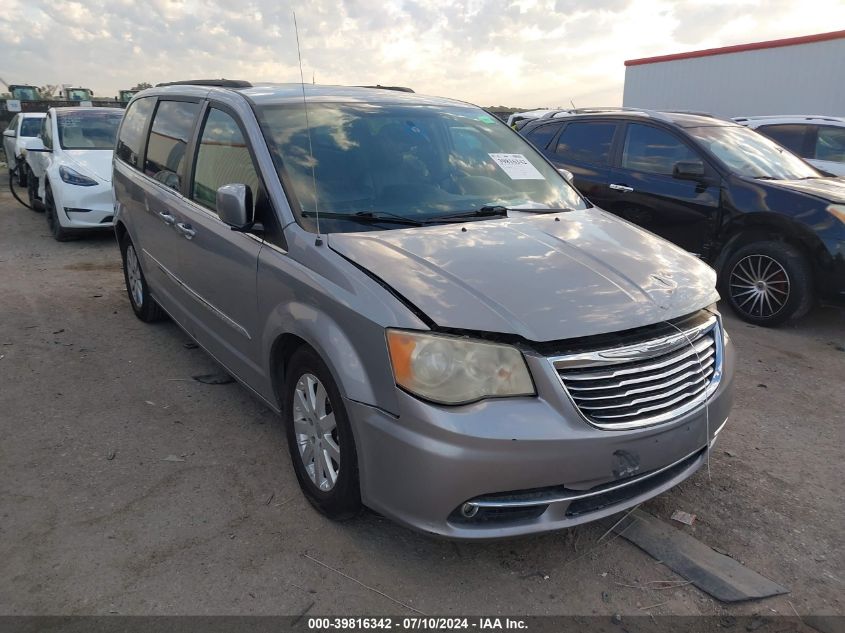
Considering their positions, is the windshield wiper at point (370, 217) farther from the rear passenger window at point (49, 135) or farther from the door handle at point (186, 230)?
the rear passenger window at point (49, 135)

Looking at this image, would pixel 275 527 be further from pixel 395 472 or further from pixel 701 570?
pixel 701 570

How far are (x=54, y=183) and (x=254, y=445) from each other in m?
6.63

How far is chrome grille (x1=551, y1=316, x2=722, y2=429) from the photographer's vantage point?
2.28 metres

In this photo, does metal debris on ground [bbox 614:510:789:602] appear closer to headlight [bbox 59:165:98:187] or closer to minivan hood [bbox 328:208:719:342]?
minivan hood [bbox 328:208:719:342]

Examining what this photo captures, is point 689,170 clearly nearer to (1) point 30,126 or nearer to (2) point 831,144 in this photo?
(2) point 831,144

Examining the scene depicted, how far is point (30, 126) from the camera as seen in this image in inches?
590

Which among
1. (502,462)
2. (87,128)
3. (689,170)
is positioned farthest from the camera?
(87,128)

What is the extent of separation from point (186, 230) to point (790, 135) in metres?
8.76

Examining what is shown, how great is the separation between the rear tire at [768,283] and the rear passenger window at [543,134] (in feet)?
8.48

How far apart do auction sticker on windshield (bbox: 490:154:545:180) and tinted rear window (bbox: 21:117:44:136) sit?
48.8ft

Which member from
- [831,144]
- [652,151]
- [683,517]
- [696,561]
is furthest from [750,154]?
[696,561]

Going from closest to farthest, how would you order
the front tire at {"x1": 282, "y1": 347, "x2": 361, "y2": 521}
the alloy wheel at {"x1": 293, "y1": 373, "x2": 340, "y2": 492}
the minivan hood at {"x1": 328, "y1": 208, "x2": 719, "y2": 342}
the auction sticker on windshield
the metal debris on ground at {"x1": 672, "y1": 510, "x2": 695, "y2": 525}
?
the minivan hood at {"x1": 328, "y1": 208, "x2": 719, "y2": 342} < the front tire at {"x1": 282, "y1": 347, "x2": 361, "y2": 521} < the alloy wheel at {"x1": 293, "y1": 373, "x2": 340, "y2": 492} < the metal debris on ground at {"x1": 672, "y1": 510, "x2": 695, "y2": 525} < the auction sticker on windshield

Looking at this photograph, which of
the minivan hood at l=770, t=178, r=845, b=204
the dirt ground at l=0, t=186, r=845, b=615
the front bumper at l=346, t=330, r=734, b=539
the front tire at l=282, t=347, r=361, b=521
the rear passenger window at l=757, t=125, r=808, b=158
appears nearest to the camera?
the front bumper at l=346, t=330, r=734, b=539

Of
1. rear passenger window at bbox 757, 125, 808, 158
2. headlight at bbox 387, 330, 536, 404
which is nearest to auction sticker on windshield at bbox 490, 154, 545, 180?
headlight at bbox 387, 330, 536, 404
